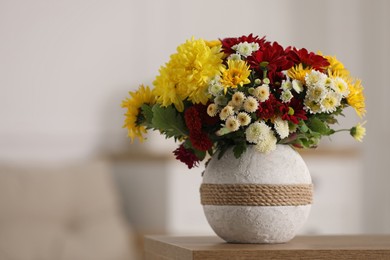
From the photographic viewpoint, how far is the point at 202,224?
3.85m

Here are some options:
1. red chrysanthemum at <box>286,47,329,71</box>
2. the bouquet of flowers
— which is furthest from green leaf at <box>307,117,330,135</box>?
red chrysanthemum at <box>286,47,329,71</box>

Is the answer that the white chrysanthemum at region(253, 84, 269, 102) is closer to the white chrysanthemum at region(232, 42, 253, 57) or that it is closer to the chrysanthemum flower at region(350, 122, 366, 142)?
the white chrysanthemum at region(232, 42, 253, 57)

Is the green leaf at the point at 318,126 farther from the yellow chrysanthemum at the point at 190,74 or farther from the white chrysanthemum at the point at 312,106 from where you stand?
the yellow chrysanthemum at the point at 190,74

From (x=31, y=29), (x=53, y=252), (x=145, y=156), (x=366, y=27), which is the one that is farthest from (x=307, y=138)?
(x=366, y=27)

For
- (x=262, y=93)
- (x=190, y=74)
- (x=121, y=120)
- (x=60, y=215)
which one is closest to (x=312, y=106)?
(x=262, y=93)

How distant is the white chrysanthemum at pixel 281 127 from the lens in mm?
1498

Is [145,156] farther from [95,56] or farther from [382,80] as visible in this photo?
[382,80]

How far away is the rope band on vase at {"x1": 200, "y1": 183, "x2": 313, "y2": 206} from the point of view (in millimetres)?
1514

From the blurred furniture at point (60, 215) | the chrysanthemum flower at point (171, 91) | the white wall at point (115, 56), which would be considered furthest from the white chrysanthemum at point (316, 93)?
the white wall at point (115, 56)

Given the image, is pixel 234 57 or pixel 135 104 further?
pixel 135 104

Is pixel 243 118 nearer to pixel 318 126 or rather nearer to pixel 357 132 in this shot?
pixel 318 126

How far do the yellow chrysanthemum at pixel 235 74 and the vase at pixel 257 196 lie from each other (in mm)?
136

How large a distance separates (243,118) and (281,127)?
0.25ft

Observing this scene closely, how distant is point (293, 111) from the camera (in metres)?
1.50
